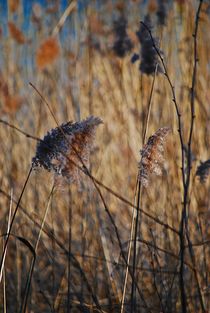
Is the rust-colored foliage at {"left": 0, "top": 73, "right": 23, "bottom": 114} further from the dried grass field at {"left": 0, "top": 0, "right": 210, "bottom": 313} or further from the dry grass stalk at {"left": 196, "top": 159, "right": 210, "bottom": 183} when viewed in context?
the dry grass stalk at {"left": 196, "top": 159, "right": 210, "bottom": 183}

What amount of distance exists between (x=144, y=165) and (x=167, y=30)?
4.89 ft

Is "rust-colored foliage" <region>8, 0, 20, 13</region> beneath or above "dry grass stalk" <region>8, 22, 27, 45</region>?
above

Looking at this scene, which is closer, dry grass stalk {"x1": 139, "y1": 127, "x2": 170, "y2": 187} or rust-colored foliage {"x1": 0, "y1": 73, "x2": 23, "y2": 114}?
dry grass stalk {"x1": 139, "y1": 127, "x2": 170, "y2": 187}

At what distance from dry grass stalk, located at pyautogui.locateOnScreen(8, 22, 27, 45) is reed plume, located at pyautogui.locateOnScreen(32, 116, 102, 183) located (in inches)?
67.2

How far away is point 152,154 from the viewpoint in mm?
1021

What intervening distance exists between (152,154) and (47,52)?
1820 mm

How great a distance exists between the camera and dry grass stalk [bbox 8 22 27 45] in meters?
2.63

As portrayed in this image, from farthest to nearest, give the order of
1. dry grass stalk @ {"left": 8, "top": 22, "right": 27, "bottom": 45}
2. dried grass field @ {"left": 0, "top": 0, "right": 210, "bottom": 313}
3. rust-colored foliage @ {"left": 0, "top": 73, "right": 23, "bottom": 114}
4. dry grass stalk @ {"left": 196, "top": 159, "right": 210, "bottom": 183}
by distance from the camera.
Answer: dry grass stalk @ {"left": 8, "top": 22, "right": 27, "bottom": 45} → rust-colored foliage @ {"left": 0, "top": 73, "right": 23, "bottom": 114} → dried grass field @ {"left": 0, "top": 0, "right": 210, "bottom": 313} → dry grass stalk @ {"left": 196, "top": 159, "right": 210, "bottom": 183}

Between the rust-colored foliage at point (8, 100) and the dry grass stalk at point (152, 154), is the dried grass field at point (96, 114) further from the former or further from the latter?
the dry grass stalk at point (152, 154)

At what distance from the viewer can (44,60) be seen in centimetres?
272

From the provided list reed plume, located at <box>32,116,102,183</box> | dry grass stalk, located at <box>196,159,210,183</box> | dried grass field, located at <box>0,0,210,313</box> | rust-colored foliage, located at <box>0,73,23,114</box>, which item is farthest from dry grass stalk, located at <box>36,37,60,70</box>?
reed plume, located at <box>32,116,102,183</box>

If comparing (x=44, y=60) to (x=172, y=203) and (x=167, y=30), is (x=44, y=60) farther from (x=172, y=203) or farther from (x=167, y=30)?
(x=172, y=203)

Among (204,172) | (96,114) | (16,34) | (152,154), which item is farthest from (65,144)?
(16,34)

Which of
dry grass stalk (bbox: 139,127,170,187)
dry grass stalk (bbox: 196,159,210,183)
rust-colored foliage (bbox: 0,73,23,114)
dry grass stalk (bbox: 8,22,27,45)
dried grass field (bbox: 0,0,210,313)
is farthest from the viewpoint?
dry grass stalk (bbox: 8,22,27,45)
